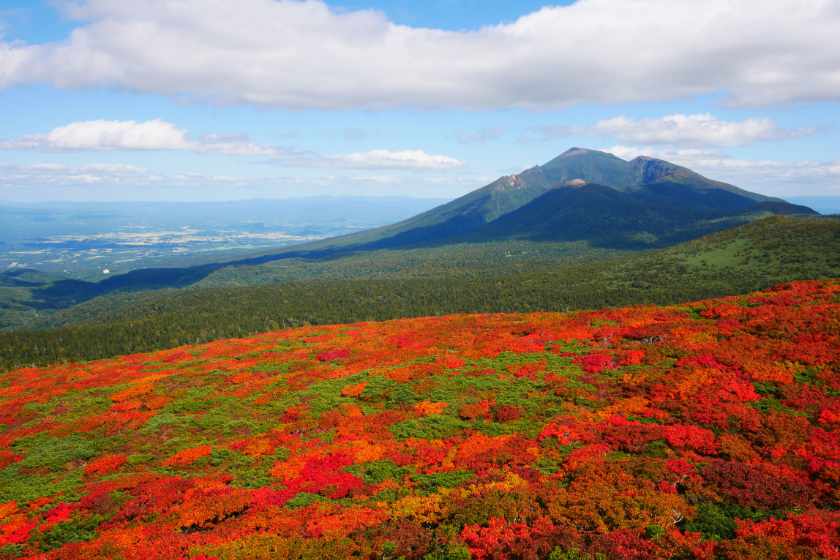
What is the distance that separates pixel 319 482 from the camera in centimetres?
2361

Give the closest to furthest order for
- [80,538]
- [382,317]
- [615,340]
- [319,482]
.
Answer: [80,538], [319,482], [615,340], [382,317]

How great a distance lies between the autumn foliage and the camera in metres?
17.8

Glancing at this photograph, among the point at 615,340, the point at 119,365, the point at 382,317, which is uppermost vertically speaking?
the point at 615,340

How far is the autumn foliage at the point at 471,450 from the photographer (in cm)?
1783

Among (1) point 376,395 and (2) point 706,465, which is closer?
(2) point 706,465

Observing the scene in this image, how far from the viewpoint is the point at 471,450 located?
2550 cm

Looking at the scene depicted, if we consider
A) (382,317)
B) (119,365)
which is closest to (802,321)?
(119,365)

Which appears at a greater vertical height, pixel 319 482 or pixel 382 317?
pixel 319 482

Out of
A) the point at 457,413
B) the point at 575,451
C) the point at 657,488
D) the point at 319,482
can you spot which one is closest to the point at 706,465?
the point at 657,488

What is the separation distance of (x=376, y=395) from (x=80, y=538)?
63.3 feet

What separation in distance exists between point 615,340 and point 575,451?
2006 cm

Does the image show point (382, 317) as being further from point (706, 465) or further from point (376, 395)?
point (706, 465)

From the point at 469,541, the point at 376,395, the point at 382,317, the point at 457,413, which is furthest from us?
the point at 382,317

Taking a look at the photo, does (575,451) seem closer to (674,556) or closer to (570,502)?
(570,502)
